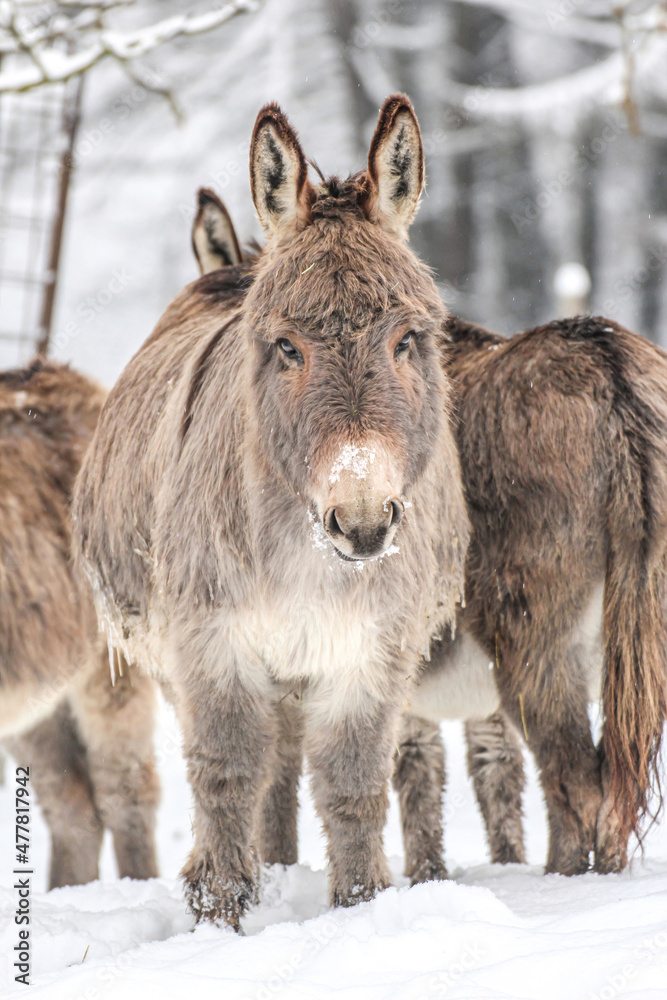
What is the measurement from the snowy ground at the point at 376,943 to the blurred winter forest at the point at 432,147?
36.9ft

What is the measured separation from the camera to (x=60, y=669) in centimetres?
418

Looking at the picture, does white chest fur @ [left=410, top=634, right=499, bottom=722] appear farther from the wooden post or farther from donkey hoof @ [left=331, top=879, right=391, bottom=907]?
the wooden post

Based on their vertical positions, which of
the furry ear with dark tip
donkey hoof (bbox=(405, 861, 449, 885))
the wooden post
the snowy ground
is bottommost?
donkey hoof (bbox=(405, 861, 449, 885))

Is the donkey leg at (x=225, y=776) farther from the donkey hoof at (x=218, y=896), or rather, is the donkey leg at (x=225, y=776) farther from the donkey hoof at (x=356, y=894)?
the donkey hoof at (x=356, y=894)

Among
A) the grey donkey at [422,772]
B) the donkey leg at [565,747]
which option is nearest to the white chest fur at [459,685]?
the grey donkey at [422,772]

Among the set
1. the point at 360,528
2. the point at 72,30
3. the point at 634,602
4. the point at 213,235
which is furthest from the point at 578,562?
the point at 72,30

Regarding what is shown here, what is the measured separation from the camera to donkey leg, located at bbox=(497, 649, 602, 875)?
324cm

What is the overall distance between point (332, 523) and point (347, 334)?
20.7 inches

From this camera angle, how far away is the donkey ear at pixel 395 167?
2670 mm

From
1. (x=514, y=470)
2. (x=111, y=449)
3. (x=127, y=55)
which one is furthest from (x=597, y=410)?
(x=127, y=55)

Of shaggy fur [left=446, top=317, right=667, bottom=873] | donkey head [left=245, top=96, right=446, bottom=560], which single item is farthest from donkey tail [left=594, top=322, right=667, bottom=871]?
donkey head [left=245, top=96, right=446, bottom=560]

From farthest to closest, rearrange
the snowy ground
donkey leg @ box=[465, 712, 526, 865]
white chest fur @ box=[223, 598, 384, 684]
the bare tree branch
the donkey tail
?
1. the bare tree branch
2. donkey leg @ box=[465, 712, 526, 865]
3. the donkey tail
4. white chest fur @ box=[223, 598, 384, 684]
5. the snowy ground

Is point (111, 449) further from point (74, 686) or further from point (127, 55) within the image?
point (127, 55)

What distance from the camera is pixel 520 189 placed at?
14180mm
